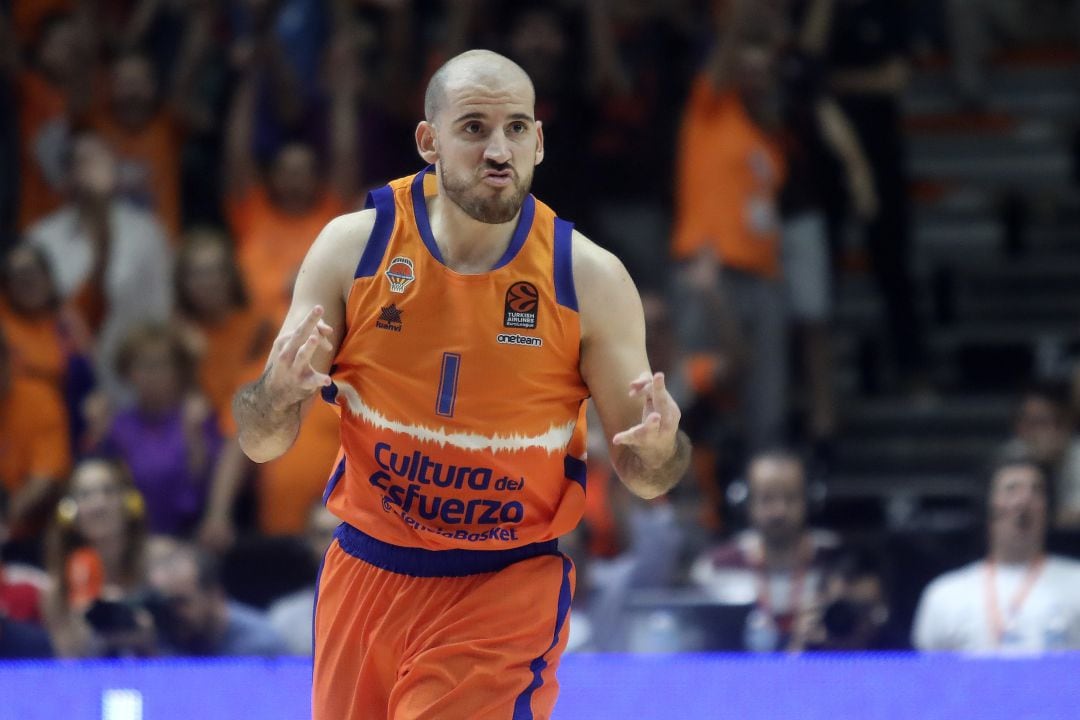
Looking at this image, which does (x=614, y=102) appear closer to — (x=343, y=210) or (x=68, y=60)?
(x=343, y=210)

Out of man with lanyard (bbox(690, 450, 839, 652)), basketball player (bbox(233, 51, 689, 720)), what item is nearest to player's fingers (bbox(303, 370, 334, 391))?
basketball player (bbox(233, 51, 689, 720))

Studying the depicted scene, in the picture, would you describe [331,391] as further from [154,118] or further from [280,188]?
[154,118]

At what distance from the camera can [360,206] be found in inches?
320

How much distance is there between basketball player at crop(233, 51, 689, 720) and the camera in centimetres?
397

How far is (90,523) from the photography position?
263 inches

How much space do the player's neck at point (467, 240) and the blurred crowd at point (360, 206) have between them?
101 inches

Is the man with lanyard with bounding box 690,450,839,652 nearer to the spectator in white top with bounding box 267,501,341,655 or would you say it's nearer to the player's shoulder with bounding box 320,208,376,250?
the spectator in white top with bounding box 267,501,341,655

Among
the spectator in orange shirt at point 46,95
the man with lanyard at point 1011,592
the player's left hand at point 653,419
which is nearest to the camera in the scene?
the player's left hand at point 653,419

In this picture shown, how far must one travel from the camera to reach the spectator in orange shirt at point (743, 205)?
8.35m

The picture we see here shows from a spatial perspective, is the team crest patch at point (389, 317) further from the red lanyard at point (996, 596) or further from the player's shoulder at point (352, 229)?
the red lanyard at point (996, 596)

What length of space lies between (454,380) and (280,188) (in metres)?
4.43

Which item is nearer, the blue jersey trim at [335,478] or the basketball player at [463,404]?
the basketball player at [463,404]

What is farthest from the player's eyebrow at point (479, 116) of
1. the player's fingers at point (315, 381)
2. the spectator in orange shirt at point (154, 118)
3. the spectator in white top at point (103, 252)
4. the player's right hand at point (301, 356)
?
the spectator in orange shirt at point (154, 118)

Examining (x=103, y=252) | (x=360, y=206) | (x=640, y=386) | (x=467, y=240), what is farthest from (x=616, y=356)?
(x=103, y=252)
